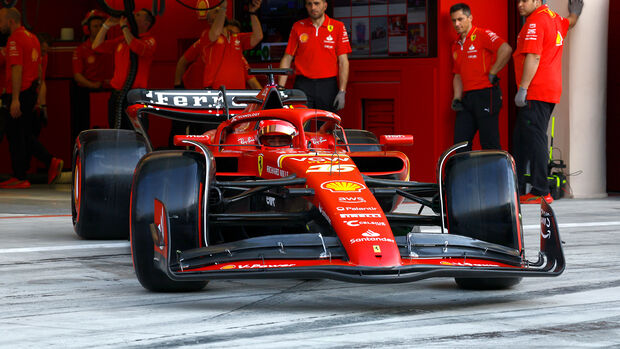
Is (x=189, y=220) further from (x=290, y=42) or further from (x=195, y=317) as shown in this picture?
(x=290, y=42)

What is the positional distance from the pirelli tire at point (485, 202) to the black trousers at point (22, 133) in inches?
342

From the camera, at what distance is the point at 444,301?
498 centimetres

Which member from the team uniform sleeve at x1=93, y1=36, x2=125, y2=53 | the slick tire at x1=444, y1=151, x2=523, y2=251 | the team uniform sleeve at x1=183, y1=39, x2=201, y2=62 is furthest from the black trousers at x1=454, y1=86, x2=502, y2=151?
the slick tire at x1=444, y1=151, x2=523, y2=251

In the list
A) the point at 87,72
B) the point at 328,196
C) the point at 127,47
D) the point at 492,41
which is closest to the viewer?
the point at 328,196

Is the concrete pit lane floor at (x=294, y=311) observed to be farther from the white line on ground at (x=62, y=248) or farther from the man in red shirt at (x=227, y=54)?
the man in red shirt at (x=227, y=54)

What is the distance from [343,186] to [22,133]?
8.63 m

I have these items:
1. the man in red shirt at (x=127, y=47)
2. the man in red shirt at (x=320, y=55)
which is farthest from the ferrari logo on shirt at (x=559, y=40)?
the man in red shirt at (x=127, y=47)

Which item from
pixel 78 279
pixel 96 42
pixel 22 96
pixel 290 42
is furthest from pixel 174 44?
pixel 78 279

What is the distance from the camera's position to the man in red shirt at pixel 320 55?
10930 mm

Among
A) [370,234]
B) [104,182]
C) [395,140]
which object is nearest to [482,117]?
[395,140]

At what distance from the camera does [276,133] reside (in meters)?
6.39

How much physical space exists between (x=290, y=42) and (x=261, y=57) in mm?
1571

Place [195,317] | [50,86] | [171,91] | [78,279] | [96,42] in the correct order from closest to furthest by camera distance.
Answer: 1. [195,317]
2. [78,279]
3. [171,91]
4. [96,42]
5. [50,86]

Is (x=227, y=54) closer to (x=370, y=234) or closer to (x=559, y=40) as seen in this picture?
(x=559, y=40)
